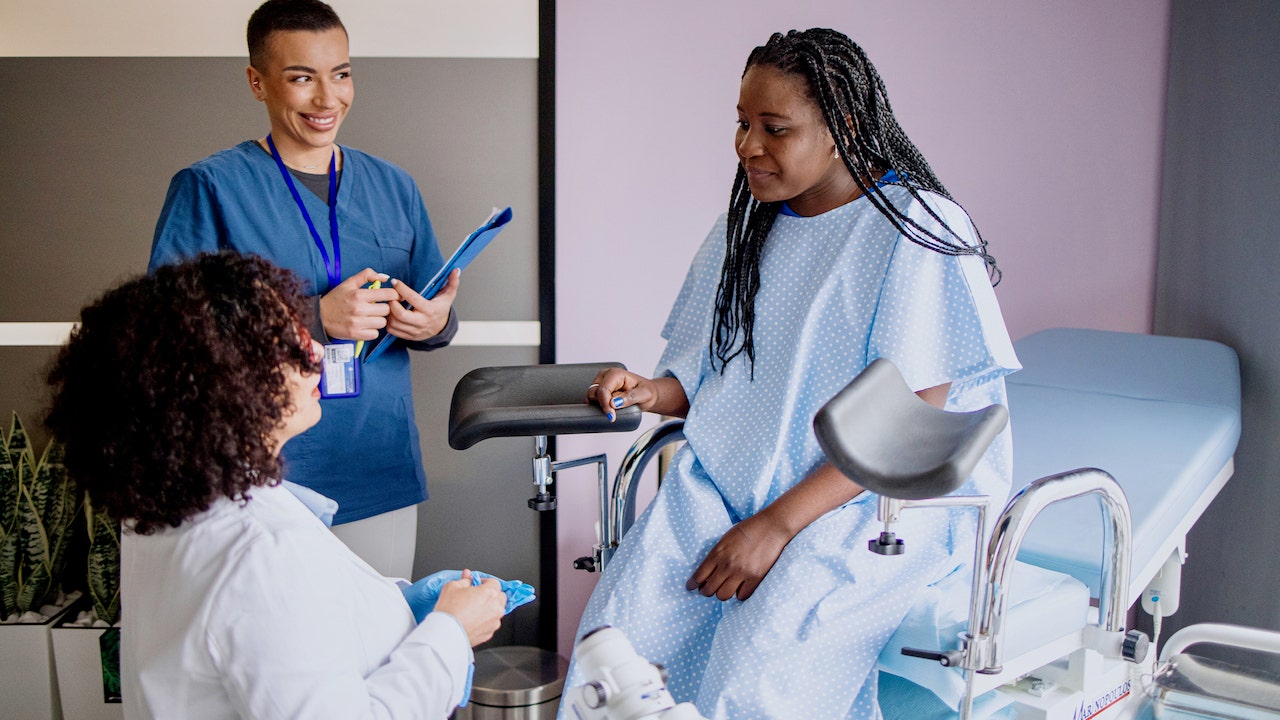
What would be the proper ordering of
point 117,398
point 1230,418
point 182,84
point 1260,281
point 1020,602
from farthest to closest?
point 182,84, point 1260,281, point 1230,418, point 1020,602, point 117,398

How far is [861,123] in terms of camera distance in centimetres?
147

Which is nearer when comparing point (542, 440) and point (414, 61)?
point (542, 440)

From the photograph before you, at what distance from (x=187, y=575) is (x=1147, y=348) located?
1804mm

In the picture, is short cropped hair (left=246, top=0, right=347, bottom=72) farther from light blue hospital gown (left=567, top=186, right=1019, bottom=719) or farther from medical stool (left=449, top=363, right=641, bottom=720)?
light blue hospital gown (left=567, top=186, right=1019, bottom=719)

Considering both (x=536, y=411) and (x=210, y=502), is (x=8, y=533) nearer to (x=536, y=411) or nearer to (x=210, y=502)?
(x=536, y=411)

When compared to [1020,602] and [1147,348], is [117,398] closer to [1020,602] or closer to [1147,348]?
[1020,602]

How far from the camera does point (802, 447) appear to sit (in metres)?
1.46

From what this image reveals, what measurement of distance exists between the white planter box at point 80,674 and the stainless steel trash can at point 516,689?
0.82 m

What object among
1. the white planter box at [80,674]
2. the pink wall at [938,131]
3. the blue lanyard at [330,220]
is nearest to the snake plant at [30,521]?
the white planter box at [80,674]

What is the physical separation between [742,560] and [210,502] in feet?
2.24

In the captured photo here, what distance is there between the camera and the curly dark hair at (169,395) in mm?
921

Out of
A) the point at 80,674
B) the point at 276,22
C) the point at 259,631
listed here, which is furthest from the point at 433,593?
the point at 80,674

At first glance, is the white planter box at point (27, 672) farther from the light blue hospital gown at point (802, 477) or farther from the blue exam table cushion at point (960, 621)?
the blue exam table cushion at point (960, 621)

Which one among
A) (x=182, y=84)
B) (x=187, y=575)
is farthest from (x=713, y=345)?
(x=182, y=84)
